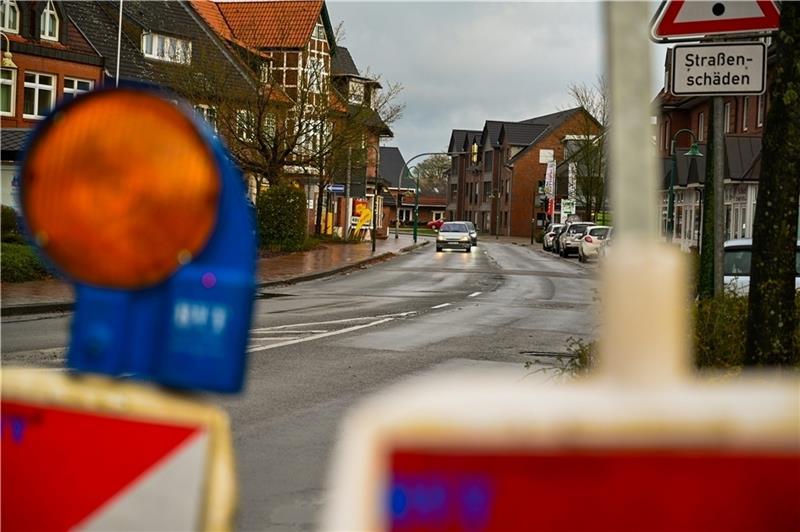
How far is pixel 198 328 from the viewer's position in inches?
47.3

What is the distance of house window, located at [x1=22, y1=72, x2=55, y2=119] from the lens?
39.5 m

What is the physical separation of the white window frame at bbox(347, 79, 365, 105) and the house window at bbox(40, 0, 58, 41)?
12787mm

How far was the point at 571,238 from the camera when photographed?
5550 centimetres

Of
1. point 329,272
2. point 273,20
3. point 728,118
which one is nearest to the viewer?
point 329,272

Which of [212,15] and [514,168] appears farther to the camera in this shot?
[514,168]

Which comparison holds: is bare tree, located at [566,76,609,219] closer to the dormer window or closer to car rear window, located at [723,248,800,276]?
the dormer window

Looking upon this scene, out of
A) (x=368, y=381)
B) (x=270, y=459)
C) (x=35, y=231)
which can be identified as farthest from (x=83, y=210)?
(x=368, y=381)

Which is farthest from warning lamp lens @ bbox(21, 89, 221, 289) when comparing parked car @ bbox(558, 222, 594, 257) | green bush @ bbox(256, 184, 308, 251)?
parked car @ bbox(558, 222, 594, 257)

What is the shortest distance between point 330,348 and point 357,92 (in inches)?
1497

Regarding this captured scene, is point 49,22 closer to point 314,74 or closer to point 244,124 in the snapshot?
point 244,124

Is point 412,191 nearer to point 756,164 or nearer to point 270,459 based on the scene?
point 756,164

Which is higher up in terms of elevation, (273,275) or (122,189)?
(122,189)

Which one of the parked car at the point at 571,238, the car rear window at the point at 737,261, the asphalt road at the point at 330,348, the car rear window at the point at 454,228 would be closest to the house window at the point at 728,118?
the parked car at the point at 571,238

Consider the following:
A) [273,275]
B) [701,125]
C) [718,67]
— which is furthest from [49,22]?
[718,67]
